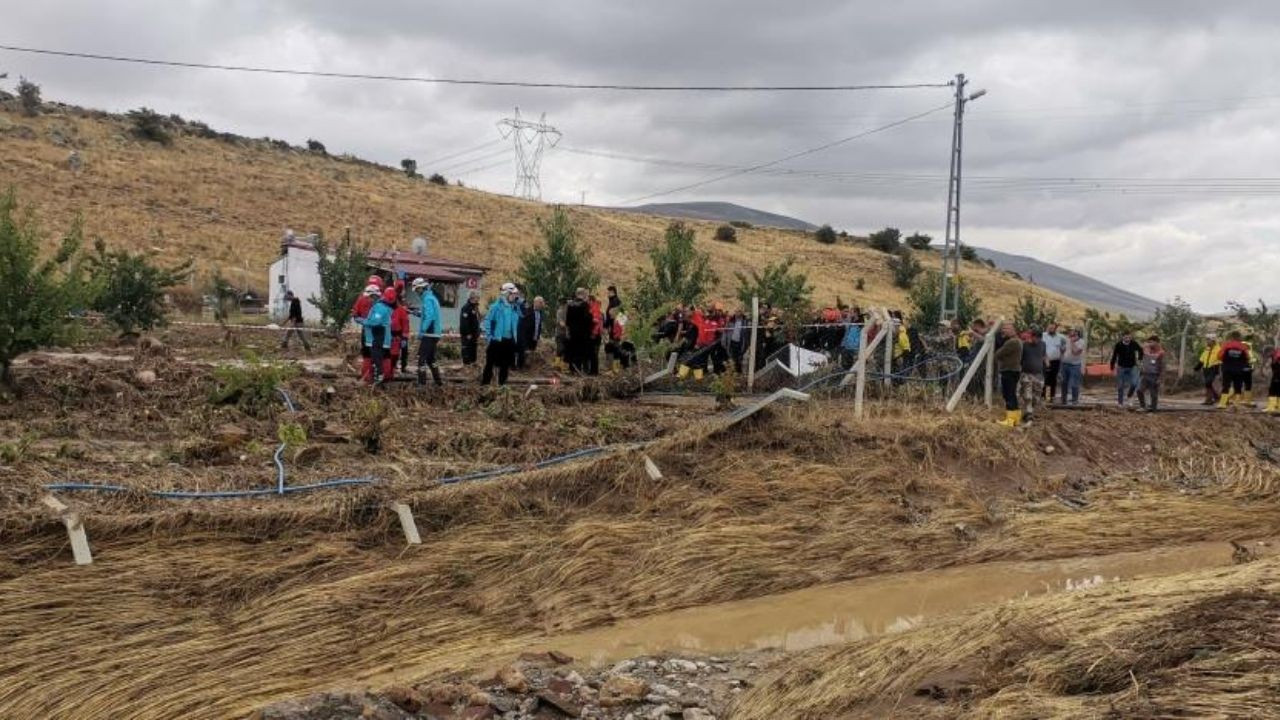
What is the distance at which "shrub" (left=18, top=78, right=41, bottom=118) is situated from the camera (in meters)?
57.6

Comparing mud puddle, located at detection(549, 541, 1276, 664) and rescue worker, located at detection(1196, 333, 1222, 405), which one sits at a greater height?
rescue worker, located at detection(1196, 333, 1222, 405)

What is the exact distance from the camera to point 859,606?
323 inches

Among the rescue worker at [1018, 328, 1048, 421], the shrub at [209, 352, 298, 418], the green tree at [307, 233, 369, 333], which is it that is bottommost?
the shrub at [209, 352, 298, 418]

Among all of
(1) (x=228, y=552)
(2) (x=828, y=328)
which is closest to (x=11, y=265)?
(1) (x=228, y=552)

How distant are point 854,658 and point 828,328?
37.1 ft

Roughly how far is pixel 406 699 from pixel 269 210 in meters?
51.9

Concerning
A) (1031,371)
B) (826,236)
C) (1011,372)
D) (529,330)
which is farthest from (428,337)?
(826,236)

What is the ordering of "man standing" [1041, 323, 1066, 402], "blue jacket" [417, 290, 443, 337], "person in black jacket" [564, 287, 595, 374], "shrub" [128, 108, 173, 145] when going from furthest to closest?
"shrub" [128, 108, 173, 145] → "man standing" [1041, 323, 1066, 402] → "person in black jacket" [564, 287, 595, 374] → "blue jacket" [417, 290, 443, 337]

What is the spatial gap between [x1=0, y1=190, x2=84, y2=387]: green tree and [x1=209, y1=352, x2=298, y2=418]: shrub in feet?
6.14

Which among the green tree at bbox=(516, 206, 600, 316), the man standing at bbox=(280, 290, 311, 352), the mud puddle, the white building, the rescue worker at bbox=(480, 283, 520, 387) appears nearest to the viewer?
the mud puddle

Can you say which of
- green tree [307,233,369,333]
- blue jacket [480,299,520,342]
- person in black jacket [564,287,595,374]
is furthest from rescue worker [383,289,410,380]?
green tree [307,233,369,333]

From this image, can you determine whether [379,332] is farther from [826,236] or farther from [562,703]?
[826,236]

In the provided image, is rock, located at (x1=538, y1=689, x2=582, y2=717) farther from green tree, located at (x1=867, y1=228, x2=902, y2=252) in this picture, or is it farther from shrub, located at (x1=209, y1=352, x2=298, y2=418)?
green tree, located at (x1=867, y1=228, x2=902, y2=252)

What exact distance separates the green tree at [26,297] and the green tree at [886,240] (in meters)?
69.8
